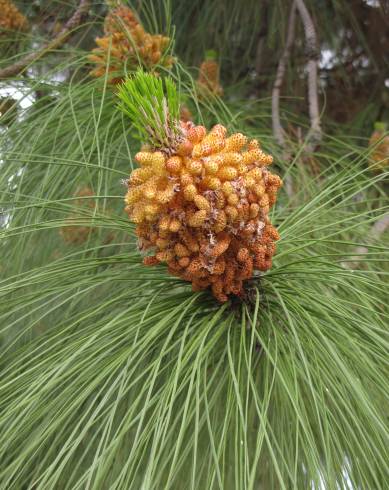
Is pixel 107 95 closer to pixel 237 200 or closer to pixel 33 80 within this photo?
pixel 33 80

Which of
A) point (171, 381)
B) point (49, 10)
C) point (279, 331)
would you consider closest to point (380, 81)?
point (49, 10)

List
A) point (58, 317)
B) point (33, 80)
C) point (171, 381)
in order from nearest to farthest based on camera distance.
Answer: point (171, 381), point (33, 80), point (58, 317)

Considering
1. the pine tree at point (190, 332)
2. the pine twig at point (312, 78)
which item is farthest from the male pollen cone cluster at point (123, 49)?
the pine twig at point (312, 78)

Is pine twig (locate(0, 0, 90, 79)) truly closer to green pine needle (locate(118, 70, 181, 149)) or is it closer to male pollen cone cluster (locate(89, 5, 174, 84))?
male pollen cone cluster (locate(89, 5, 174, 84))

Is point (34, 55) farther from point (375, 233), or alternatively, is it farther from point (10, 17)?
point (375, 233)

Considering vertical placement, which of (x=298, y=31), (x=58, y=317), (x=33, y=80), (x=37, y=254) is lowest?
(x=58, y=317)

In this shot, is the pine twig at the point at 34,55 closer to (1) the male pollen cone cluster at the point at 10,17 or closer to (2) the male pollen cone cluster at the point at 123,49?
(2) the male pollen cone cluster at the point at 123,49
